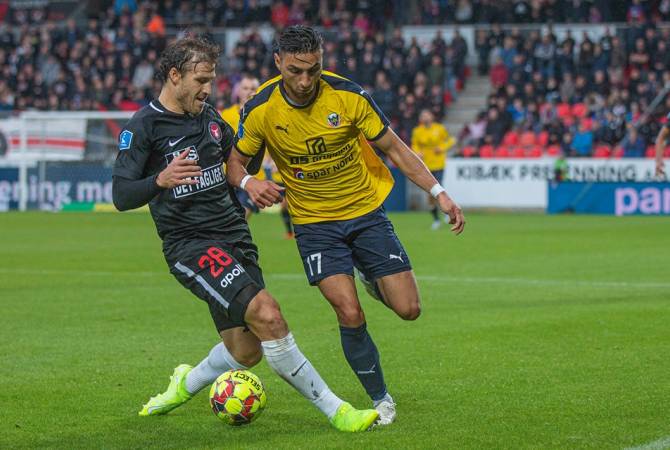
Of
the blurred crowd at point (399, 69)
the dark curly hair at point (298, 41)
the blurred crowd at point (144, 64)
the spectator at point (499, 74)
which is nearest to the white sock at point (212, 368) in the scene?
the dark curly hair at point (298, 41)

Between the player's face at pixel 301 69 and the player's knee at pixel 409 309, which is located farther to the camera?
the player's knee at pixel 409 309

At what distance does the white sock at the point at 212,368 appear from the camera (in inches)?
264

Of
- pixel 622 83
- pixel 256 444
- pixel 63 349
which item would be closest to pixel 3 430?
pixel 256 444

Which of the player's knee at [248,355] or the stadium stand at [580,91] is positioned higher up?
the player's knee at [248,355]

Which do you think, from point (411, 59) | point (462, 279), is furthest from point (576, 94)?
point (462, 279)

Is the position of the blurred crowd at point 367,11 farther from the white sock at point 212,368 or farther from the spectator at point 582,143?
the white sock at point 212,368

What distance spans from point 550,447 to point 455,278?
8.48m

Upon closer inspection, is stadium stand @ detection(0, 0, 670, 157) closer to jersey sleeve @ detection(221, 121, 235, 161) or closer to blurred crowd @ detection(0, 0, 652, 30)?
blurred crowd @ detection(0, 0, 652, 30)

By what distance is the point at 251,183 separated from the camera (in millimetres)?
6461

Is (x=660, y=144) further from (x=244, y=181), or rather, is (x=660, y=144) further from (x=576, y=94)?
(x=576, y=94)

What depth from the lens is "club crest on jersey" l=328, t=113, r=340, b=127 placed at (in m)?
6.67

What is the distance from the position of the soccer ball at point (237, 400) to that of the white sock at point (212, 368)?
19 centimetres

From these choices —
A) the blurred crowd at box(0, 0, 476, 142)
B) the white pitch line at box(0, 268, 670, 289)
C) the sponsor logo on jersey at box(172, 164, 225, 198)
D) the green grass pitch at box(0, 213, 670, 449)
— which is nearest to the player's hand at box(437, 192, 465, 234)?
the green grass pitch at box(0, 213, 670, 449)

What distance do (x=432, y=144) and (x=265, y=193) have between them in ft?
62.0
